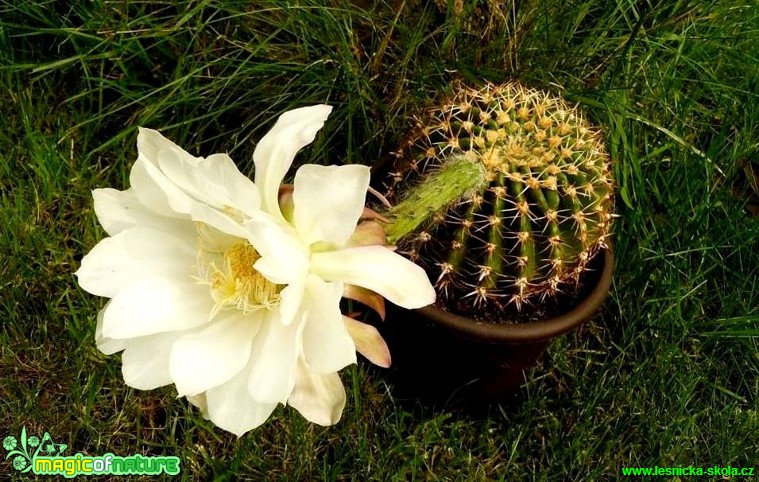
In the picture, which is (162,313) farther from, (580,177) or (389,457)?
(389,457)

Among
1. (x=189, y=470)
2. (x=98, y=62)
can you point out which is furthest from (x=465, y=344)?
(x=98, y=62)

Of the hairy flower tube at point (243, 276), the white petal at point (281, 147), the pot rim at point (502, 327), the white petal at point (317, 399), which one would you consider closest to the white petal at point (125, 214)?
the hairy flower tube at point (243, 276)

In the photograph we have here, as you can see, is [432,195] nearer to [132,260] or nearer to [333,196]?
[333,196]

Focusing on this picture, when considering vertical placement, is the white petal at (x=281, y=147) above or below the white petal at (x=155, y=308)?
above

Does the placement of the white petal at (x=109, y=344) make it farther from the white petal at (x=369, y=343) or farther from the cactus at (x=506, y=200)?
the cactus at (x=506, y=200)

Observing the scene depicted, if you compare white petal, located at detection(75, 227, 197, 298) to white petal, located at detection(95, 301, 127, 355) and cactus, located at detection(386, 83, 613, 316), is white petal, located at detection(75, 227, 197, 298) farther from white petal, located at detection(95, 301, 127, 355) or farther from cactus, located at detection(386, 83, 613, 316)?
cactus, located at detection(386, 83, 613, 316)

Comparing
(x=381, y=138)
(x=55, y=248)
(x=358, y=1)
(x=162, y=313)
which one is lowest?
(x=55, y=248)
